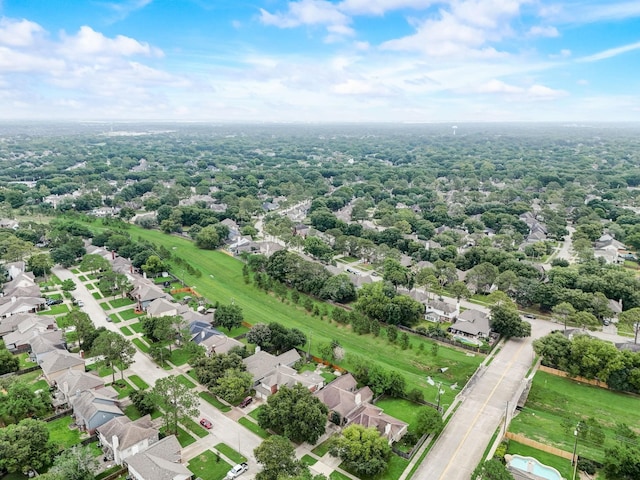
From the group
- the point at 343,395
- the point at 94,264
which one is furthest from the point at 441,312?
the point at 94,264

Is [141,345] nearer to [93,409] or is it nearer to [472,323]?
[93,409]

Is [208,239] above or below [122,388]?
above

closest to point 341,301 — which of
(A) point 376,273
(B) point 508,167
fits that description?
(A) point 376,273

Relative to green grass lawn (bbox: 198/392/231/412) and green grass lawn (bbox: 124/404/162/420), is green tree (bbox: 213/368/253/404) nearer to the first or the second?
green grass lawn (bbox: 198/392/231/412)

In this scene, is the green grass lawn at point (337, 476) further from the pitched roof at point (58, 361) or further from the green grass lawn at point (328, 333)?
the pitched roof at point (58, 361)

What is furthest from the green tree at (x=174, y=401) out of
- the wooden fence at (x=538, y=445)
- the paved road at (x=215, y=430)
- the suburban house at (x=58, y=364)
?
the wooden fence at (x=538, y=445)

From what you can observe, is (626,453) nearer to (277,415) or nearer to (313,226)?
(277,415)
